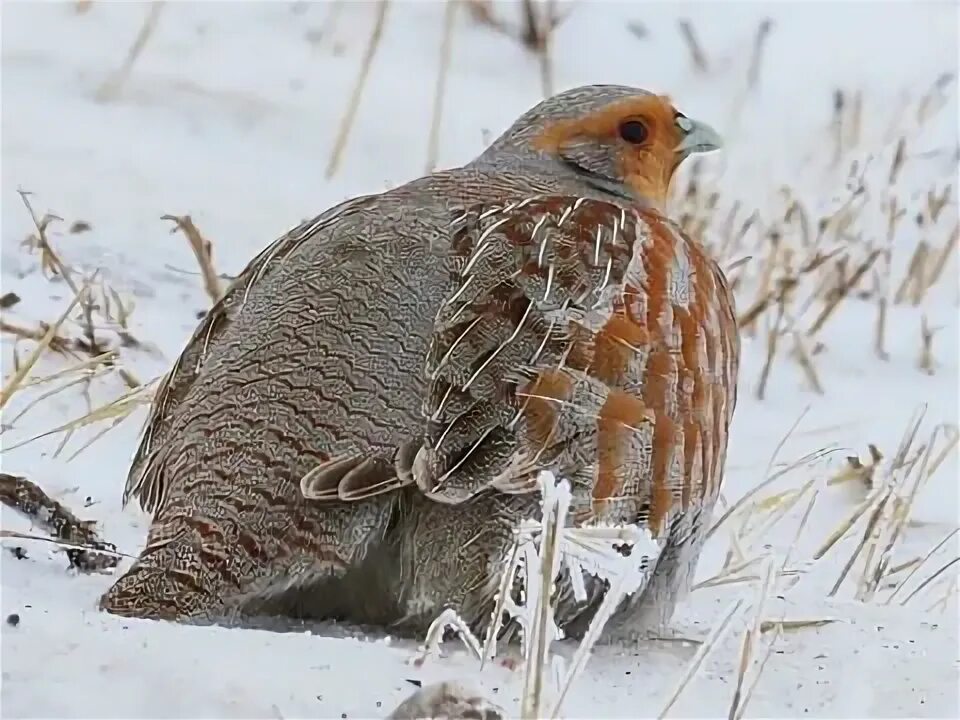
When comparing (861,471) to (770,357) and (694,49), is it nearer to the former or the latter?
(770,357)

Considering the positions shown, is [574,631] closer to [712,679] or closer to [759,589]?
[712,679]

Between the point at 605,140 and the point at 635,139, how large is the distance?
0.07 metres

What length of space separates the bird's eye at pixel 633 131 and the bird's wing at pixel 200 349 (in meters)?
0.82

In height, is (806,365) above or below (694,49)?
below

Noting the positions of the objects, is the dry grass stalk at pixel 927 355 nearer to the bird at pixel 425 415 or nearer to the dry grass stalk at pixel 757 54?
the dry grass stalk at pixel 757 54

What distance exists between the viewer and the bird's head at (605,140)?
9.79ft

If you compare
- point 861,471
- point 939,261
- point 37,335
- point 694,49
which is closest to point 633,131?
point 861,471

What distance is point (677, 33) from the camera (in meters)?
7.38

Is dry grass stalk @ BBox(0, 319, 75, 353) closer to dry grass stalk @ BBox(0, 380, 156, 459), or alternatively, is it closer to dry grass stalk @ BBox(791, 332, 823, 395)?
dry grass stalk @ BBox(0, 380, 156, 459)

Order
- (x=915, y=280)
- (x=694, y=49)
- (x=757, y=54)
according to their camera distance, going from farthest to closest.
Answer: (x=694, y=49), (x=757, y=54), (x=915, y=280)

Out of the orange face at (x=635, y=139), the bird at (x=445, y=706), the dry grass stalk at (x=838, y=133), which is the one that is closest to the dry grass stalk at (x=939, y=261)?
the dry grass stalk at (x=838, y=133)

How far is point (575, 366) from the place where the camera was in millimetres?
2027

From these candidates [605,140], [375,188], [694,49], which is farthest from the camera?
[694,49]

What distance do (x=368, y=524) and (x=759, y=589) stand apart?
632mm
